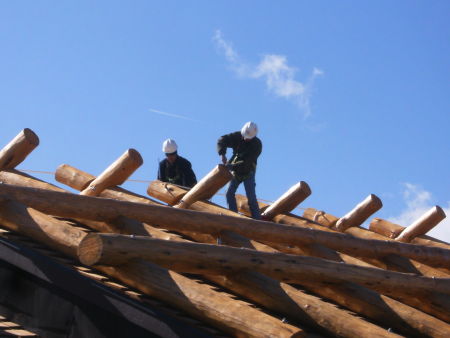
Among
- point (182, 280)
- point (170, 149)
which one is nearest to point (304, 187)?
point (170, 149)

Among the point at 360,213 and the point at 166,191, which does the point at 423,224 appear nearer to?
the point at 360,213

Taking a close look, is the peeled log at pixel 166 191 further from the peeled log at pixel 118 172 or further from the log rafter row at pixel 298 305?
the log rafter row at pixel 298 305

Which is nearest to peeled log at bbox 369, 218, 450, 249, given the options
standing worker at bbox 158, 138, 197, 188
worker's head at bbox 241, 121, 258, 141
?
worker's head at bbox 241, 121, 258, 141

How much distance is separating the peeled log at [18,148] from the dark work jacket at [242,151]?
2.23 metres

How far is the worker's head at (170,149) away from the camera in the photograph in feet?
30.5

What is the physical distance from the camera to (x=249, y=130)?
332 inches

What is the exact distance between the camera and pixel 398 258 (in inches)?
272

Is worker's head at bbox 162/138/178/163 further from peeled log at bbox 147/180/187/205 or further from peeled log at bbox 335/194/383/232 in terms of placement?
peeled log at bbox 335/194/383/232

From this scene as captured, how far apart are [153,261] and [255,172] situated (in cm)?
469

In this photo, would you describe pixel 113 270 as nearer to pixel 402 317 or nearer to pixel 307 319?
pixel 307 319

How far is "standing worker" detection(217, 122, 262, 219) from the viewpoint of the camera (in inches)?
334

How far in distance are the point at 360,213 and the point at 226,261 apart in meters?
5.29

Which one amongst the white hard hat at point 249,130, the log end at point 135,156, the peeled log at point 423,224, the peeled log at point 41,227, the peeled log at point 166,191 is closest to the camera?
the peeled log at point 41,227

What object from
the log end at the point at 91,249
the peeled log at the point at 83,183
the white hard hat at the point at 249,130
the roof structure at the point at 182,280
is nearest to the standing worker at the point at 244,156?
the white hard hat at the point at 249,130
